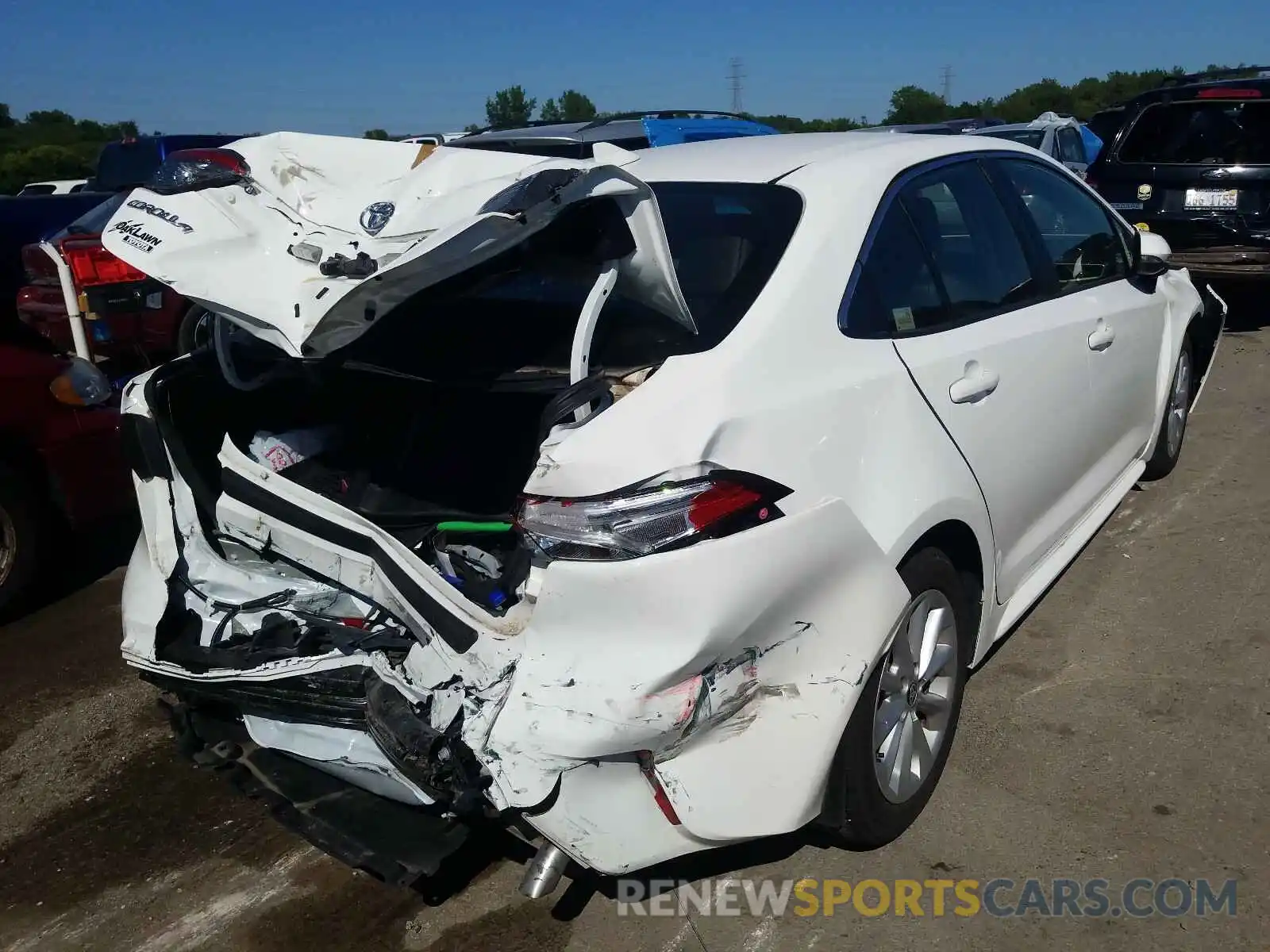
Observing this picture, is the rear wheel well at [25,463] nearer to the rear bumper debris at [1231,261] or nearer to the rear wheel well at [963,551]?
the rear wheel well at [963,551]

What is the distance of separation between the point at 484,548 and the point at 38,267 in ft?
22.3

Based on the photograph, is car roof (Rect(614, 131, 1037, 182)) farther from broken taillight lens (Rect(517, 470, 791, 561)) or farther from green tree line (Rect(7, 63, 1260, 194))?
green tree line (Rect(7, 63, 1260, 194))

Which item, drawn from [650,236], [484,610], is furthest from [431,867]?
[650,236]

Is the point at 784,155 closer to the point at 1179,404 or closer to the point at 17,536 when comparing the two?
the point at 1179,404

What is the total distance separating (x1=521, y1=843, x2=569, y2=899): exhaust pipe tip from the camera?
2.16m

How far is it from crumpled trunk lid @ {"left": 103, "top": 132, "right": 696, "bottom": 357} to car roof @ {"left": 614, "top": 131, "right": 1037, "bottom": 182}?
0.48 m

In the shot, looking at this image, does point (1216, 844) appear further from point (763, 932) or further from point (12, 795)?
point (12, 795)

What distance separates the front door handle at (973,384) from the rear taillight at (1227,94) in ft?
21.4

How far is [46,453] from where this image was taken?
421cm

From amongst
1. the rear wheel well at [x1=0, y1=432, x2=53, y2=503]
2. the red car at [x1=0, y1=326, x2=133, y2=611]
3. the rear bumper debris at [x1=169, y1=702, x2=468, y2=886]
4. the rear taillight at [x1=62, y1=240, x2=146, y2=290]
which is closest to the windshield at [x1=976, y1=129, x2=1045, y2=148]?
the rear taillight at [x1=62, y1=240, x2=146, y2=290]

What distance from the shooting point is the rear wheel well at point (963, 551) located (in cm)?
258

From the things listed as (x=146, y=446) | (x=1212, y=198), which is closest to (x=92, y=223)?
(x=146, y=446)

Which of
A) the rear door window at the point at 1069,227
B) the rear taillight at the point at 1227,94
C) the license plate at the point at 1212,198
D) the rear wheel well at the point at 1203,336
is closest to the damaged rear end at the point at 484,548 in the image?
the rear door window at the point at 1069,227

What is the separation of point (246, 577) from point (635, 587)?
1321 mm
